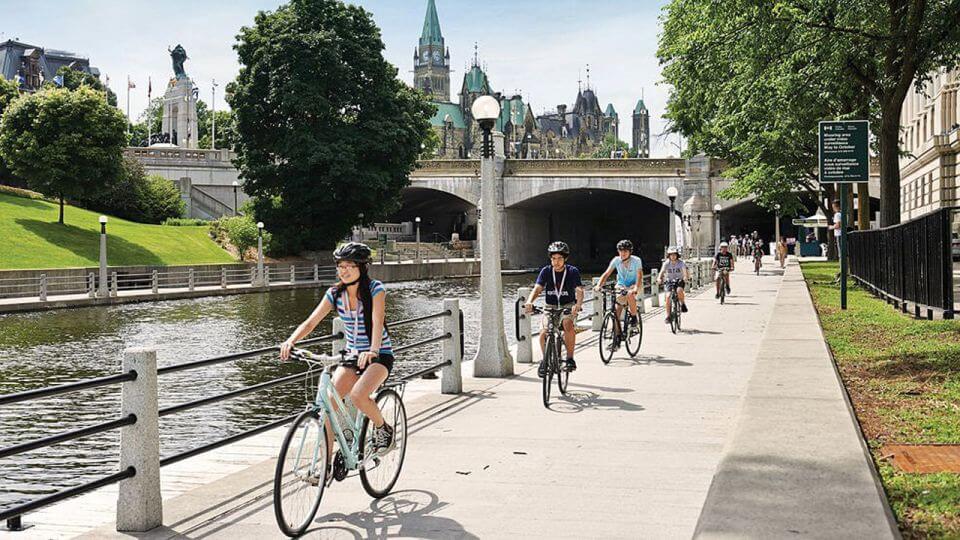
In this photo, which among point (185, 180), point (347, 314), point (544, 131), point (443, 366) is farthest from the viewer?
point (544, 131)

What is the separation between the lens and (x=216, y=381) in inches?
670

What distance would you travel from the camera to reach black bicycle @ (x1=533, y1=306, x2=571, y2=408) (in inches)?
423

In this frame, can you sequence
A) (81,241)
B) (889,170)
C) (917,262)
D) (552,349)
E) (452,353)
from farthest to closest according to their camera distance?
(81,241)
(889,170)
(917,262)
(452,353)
(552,349)

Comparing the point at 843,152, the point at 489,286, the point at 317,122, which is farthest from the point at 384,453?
the point at 317,122

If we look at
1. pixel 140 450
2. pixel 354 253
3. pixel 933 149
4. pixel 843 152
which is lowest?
pixel 140 450

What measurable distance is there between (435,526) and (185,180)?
69.8m

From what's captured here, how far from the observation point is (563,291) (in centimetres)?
1169

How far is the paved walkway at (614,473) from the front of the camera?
542cm

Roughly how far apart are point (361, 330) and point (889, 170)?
2137 centimetres

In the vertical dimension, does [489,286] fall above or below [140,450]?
above

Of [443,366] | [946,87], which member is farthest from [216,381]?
[946,87]

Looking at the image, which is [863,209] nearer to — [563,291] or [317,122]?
[563,291]

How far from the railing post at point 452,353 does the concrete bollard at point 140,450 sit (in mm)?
5700

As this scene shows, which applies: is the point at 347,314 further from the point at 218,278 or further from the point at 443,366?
the point at 218,278
